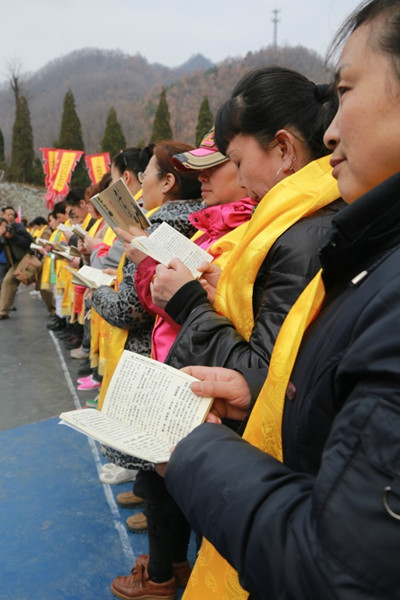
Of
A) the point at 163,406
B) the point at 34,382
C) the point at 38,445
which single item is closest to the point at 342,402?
the point at 163,406

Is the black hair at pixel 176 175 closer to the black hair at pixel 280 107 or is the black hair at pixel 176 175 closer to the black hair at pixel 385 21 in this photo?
the black hair at pixel 280 107

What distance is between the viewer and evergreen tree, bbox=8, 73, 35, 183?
1238 inches

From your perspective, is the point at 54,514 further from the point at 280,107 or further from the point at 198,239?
the point at 280,107

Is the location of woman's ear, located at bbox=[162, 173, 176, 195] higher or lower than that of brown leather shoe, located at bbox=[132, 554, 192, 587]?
higher

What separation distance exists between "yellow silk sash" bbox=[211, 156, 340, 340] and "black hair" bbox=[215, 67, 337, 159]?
0.68 feet

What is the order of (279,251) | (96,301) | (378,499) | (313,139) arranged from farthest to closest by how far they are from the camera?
(96,301), (313,139), (279,251), (378,499)

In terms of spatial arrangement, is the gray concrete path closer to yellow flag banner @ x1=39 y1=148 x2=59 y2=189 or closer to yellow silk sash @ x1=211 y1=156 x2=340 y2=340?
yellow silk sash @ x1=211 y1=156 x2=340 y2=340

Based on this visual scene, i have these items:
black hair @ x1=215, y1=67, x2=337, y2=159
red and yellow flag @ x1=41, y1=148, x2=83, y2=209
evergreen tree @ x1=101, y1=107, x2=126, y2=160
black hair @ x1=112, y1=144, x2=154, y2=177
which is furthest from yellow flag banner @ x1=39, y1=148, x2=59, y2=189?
evergreen tree @ x1=101, y1=107, x2=126, y2=160

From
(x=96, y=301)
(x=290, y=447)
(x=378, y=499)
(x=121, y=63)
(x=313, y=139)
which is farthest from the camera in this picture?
(x=121, y=63)

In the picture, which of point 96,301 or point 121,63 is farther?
point 121,63

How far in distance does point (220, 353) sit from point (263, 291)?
201mm

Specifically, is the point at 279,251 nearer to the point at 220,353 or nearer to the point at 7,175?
the point at 220,353

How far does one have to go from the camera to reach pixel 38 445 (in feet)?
11.3

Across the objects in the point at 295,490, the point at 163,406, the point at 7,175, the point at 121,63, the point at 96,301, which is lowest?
the point at 7,175
